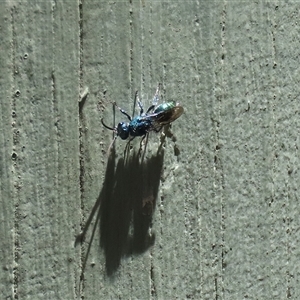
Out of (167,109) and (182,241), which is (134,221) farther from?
(167,109)

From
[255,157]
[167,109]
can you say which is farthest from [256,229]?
[167,109]

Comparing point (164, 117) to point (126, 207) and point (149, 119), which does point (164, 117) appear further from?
point (126, 207)

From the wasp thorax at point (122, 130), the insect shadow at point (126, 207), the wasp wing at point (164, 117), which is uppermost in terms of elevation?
the wasp wing at point (164, 117)

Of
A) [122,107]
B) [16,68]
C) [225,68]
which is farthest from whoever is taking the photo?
[225,68]

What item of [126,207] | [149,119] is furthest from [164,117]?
[126,207]

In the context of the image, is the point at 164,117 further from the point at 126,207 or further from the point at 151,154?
the point at 126,207

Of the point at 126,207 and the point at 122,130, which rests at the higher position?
the point at 122,130
